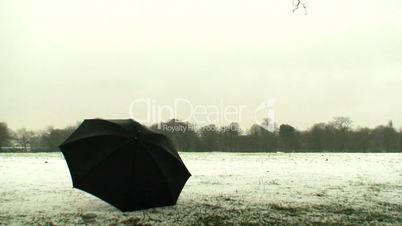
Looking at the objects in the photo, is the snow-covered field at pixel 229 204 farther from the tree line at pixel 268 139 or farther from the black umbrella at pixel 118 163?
the tree line at pixel 268 139

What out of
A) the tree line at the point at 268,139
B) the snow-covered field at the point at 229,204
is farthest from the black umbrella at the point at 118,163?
the tree line at the point at 268,139

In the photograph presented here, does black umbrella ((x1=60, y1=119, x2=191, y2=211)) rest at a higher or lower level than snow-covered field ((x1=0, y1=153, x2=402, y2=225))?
higher

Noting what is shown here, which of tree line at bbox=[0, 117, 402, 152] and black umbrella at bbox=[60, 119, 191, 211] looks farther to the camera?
tree line at bbox=[0, 117, 402, 152]

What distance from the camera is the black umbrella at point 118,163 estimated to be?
1089 cm

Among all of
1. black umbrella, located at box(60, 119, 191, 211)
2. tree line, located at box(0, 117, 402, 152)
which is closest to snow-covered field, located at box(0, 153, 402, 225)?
black umbrella, located at box(60, 119, 191, 211)

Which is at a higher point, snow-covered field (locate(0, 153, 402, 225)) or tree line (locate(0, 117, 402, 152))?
tree line (locate(0, 117, 402, 152))

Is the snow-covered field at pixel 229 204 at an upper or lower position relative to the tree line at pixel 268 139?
lower

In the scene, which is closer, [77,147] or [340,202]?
[77,147]

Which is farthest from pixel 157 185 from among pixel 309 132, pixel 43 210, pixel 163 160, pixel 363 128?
pixel 363 128

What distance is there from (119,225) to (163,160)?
229cm

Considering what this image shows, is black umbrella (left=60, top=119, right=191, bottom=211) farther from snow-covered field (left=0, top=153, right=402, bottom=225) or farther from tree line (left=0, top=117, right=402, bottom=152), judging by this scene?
tree line (left=0, top=117, right=402, bottom=152)

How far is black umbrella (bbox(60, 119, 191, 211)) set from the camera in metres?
10.9

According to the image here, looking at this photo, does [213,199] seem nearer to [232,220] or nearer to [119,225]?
[232,220]

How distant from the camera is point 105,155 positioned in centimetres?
1093
